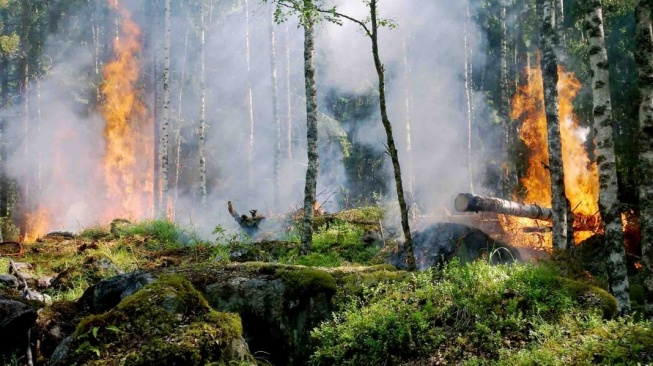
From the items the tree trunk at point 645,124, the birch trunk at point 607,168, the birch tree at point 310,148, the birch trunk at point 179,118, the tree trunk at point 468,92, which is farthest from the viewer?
the birch trunk at point 179,118

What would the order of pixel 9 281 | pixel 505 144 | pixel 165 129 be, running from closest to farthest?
1. pixel 9 281
2. pixel 505 144
3. pixel 165 129

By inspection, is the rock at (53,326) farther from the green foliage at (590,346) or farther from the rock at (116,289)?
the green foliage at (590,346)

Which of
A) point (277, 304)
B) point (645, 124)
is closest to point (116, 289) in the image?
point (277, 304)

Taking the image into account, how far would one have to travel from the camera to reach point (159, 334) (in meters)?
3.51

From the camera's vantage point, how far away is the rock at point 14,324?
4859mm

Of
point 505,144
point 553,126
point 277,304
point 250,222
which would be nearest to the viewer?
point 277,304

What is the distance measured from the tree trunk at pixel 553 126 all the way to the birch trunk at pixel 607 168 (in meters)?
2.71

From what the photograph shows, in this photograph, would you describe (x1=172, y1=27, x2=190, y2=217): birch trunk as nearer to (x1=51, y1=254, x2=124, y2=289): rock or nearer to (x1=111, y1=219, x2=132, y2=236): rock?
(x1=111, y1=219, x2=132, y2=236): rock

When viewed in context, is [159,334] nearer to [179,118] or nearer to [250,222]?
[250,222]

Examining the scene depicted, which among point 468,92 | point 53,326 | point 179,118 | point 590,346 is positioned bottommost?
point 53,326

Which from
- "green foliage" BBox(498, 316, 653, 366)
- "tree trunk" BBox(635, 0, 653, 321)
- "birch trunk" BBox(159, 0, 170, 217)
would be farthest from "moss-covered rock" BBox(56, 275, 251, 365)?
"birch trunk" BBox(159, 0, 170, 217)

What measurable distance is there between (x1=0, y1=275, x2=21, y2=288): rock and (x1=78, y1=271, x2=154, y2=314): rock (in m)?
2.67

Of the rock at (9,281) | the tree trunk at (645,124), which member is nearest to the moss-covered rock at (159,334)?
the rock at (9,281)

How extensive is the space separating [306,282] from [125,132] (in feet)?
83.2
